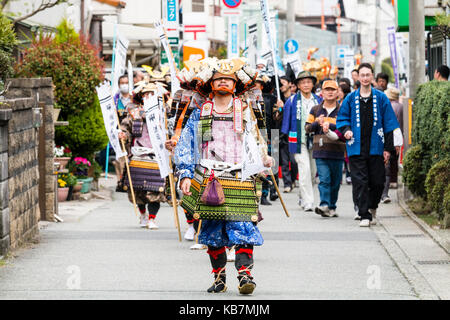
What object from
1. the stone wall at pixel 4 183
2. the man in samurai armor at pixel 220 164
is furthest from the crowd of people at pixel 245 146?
the stone wall at pixel 4 183

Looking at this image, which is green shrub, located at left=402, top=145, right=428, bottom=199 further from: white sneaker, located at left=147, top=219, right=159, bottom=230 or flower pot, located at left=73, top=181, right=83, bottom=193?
flower pot, located at left=73, top=181, right=83, bottom=193

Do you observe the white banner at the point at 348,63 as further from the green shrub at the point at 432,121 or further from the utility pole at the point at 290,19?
the green shrub at the point at 432,121

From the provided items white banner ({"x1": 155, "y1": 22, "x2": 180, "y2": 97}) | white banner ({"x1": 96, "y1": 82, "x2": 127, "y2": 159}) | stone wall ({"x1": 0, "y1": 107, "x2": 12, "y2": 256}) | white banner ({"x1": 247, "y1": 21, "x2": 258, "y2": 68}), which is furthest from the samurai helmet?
white banner ({"x1": 247, "y1": 21, "x2": 258, "y2": 68})

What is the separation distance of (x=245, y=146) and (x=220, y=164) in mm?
251

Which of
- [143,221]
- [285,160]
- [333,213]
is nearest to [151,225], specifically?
[143,221]

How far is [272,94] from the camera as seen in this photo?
16250mm

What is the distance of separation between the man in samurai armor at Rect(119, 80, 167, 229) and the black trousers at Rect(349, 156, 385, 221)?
8.19 ft

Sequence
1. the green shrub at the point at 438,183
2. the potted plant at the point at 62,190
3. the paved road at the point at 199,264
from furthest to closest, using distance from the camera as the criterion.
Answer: the potted plant at the point at 62,190
the green shrub at the point at 438,183
the paved road at the point at 199,264

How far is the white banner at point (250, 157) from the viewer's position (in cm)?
787

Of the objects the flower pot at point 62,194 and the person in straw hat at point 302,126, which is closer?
the person in straw hat at point 302,126

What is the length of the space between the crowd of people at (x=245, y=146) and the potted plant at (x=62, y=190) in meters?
1.37

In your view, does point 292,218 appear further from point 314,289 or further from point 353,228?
point 314,289

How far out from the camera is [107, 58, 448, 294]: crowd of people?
790cm

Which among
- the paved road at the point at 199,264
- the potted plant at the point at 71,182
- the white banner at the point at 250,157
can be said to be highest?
the white banner at the point at 250,157
